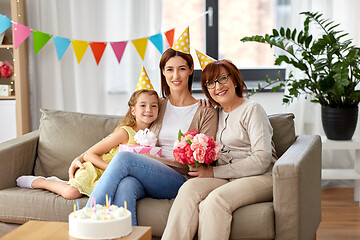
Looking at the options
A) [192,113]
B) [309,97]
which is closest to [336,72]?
[309,97]

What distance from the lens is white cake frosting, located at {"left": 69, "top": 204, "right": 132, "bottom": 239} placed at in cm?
183

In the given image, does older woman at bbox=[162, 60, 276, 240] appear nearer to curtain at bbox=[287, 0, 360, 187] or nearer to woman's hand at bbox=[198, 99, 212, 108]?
woman's hand at bbox=[198, 99, 212, 108]

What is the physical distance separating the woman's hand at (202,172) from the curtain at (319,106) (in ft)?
5.62

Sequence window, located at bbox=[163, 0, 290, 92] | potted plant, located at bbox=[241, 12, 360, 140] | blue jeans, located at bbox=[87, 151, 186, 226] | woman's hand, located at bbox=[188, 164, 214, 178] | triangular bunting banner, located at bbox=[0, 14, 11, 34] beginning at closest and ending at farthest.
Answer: blue jeans, located at bbox=[87, 151, 186, 226], woman's hand, located at bbox=[188, 164, 214, 178], potted plant, located at bbox=[241, 12, 360, 140], triangular bunting banner, located at bbox=[0, 14, 11, 34], window, located at bbox=[163, 0, 290, 92]

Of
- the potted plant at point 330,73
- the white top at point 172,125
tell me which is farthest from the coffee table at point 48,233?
the potted plant at point 330,73

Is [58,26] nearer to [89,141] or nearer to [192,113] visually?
[89,141]

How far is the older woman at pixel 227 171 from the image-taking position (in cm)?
231

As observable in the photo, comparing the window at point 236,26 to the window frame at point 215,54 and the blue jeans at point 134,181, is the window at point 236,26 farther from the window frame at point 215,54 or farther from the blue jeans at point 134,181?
the blue jeans at point 134,181

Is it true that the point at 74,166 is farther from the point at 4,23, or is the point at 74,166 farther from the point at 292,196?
the point at 4,23

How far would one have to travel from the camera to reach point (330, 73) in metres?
3.40

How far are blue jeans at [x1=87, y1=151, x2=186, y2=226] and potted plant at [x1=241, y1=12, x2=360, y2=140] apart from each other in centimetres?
130

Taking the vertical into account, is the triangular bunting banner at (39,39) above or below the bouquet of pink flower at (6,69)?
above

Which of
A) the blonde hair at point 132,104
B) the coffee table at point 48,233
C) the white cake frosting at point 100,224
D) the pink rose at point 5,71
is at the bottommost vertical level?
the coffee table at point 48,233

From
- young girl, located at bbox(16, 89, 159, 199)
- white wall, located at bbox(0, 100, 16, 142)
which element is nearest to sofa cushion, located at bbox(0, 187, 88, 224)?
young girl, located at bbox(16, 89, 159, 199)
